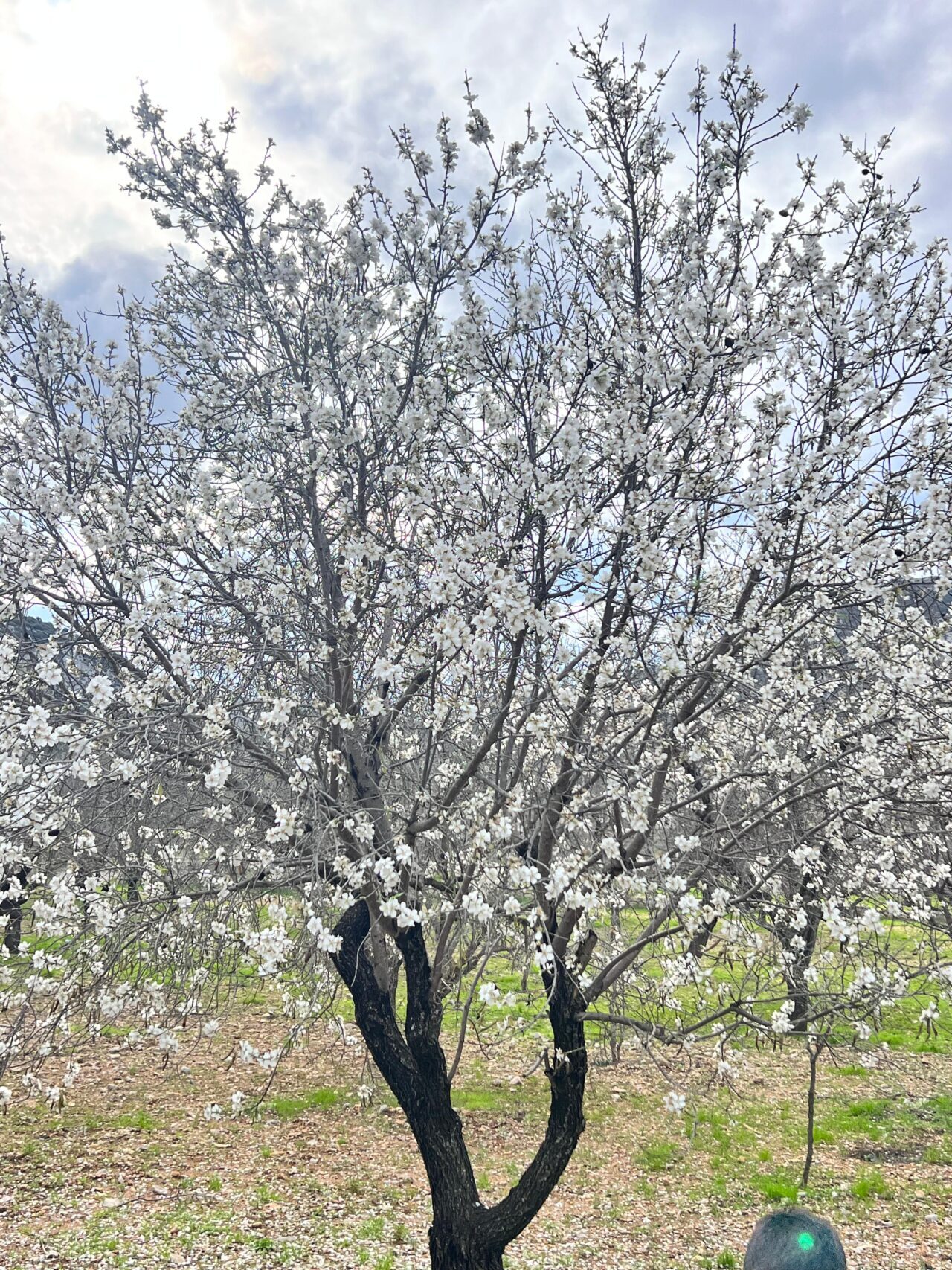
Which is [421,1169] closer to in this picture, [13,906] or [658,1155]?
[658,1155]

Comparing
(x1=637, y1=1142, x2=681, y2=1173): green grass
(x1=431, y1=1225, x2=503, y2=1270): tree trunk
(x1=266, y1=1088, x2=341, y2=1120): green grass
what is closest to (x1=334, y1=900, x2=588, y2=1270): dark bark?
(x1=431, y1=1225, x2=503, y2=1270): tree trunk

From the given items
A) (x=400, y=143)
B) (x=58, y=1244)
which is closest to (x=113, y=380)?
(x=400, y=143)

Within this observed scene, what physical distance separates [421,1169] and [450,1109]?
296 cm

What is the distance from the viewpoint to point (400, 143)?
15.8 ft

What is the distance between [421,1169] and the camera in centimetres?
793

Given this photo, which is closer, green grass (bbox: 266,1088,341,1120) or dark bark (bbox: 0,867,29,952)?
dark bark (bbox: 0,867,29,952)

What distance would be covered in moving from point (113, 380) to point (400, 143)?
9.49ft

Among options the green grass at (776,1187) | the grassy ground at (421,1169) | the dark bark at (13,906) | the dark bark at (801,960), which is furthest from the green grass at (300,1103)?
the dark bark at (801,960)

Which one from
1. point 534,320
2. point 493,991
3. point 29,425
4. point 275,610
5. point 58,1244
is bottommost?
point 58,1244

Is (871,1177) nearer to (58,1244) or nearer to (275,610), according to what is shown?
(58,1244)

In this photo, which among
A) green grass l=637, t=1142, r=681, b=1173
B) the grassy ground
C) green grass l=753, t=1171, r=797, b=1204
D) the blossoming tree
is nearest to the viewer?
the blossoming tree

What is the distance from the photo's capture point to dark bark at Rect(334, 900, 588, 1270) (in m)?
5.31

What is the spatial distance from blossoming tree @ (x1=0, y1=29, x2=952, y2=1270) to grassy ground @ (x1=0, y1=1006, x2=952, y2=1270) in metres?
2.01

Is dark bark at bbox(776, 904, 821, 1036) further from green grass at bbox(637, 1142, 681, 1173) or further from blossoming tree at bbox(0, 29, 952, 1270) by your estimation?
green grass at bbox(637, 1142, 681, 1173)
